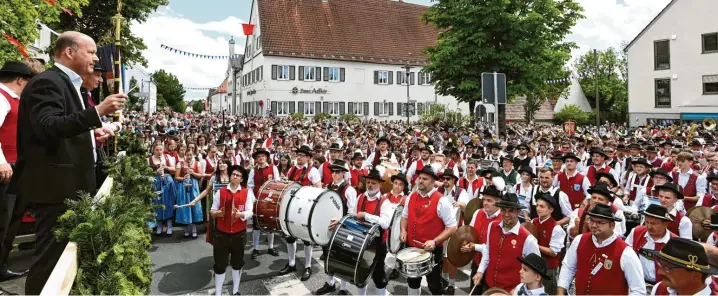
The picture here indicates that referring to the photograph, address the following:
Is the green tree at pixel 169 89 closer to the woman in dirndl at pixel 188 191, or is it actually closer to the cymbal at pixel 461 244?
the woman in dirndl at pixel 188 191

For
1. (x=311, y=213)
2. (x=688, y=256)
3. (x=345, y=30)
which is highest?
(x=345, y=30)

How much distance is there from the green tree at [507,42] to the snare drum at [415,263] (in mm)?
21347

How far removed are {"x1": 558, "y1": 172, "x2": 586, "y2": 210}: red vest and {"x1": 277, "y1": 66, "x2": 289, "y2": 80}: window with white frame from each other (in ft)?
127

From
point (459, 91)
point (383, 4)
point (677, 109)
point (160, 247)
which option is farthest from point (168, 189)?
point (383, 4)

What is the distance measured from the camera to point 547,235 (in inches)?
261

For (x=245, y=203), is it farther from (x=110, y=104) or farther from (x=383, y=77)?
(x=383, y=77)

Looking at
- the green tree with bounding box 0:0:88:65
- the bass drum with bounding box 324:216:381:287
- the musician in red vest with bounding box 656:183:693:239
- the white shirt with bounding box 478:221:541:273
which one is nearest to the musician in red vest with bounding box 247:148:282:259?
the bass drum with bounding box 324:216:381:287

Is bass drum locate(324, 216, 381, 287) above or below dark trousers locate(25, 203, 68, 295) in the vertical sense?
below

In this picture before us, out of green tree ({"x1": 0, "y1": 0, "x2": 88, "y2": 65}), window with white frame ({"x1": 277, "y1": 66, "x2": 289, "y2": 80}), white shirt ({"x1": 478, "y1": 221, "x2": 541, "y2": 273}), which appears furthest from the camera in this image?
window with white frame ({"x1": 277, "y1": 66, "x2": 289, "y2": 80})

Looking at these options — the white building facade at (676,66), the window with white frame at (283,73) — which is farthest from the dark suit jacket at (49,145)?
Answer: the window with white frame at (283,73)

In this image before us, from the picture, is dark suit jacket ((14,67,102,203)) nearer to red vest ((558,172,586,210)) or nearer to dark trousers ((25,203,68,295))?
dark trousers ((25,203,68,295))

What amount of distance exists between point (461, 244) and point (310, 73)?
138 feet

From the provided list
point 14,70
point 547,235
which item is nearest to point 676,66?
point 547,235

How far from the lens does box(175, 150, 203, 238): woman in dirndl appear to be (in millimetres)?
11148
